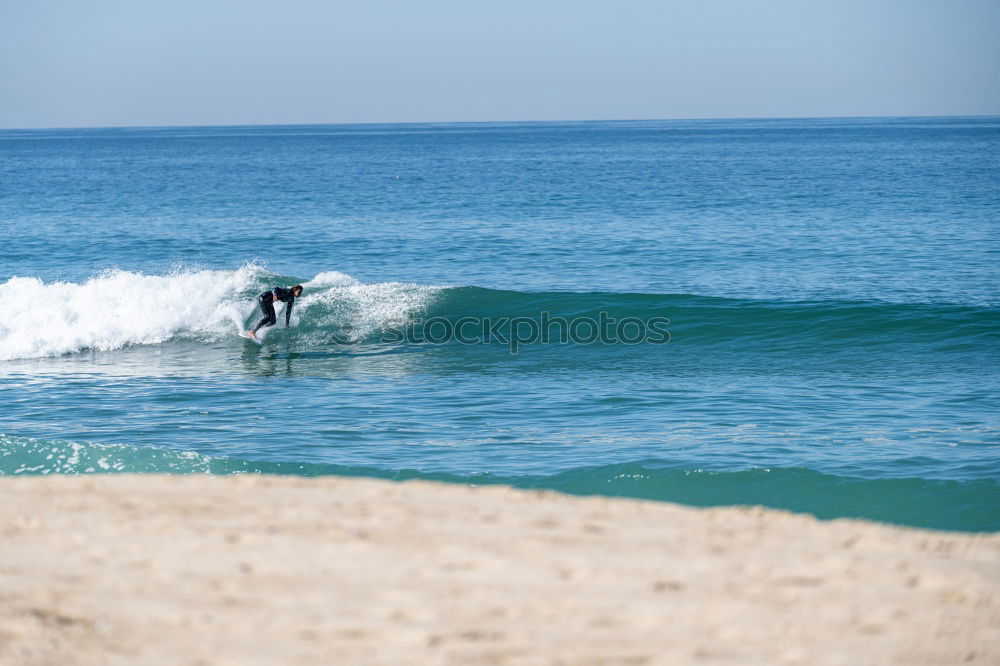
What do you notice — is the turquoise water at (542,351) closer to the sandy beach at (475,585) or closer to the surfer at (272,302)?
the surfer at (272,302)

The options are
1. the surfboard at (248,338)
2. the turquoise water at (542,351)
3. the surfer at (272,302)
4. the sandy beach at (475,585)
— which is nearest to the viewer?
the sandy beach at (475,585)

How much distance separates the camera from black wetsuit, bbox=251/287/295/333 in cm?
1878

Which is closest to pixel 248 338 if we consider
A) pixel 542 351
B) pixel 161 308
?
pixel 161 308

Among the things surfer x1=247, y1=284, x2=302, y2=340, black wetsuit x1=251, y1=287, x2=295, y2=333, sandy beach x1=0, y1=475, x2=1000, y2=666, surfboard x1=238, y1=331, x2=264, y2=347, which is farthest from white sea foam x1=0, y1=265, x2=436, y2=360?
sandy beach x1=0, y1=475, x2=1000, y2=666

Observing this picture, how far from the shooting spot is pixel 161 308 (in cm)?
2086

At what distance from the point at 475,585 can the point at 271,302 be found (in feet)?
48.4

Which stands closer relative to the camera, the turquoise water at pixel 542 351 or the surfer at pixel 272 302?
the turquoise water at pixel 542 351

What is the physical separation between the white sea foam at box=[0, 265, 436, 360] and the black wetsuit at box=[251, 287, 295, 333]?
3.64 feet

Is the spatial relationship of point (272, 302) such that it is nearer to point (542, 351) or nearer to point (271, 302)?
point (271, 302)

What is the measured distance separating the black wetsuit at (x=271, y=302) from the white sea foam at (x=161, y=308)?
1.11 meters

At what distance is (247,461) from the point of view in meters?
11.1

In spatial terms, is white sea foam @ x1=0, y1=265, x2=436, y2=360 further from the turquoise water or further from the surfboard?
the surfboard

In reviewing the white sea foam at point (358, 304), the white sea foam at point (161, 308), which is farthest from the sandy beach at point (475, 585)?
the white sea foam at point (358, 304)

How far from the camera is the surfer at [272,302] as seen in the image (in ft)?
61.6
